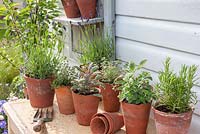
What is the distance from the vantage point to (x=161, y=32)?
1521mm

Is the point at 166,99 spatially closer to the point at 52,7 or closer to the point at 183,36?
the point at 183,36

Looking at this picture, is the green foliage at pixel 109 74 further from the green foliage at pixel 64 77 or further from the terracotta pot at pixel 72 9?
the terracotta pot at pixel 72 9

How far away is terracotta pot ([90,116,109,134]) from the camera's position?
1.41m

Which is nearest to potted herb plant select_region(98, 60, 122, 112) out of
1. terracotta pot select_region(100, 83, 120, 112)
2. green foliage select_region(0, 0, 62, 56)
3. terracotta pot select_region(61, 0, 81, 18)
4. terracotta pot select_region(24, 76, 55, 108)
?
terracotta pot select_region(100, 83, 120, 112)

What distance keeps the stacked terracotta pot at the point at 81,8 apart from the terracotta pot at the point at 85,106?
65 centimetres

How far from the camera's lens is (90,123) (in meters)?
1.47

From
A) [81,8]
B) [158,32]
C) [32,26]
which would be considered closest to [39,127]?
[158,32]

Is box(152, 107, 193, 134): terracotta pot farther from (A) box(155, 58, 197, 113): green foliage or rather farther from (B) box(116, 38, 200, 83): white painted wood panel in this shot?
(B) box(116, 38, 200, 83): white painted wood panel

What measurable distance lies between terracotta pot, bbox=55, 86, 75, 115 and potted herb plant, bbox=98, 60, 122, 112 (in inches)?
7.2

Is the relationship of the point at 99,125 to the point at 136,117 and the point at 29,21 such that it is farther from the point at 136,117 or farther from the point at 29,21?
the point at 29,21

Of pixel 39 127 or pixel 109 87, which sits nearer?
pixel 39 127

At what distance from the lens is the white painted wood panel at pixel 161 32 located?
1349 millimetres

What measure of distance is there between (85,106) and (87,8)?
72 centimetres

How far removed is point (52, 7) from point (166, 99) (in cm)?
136
